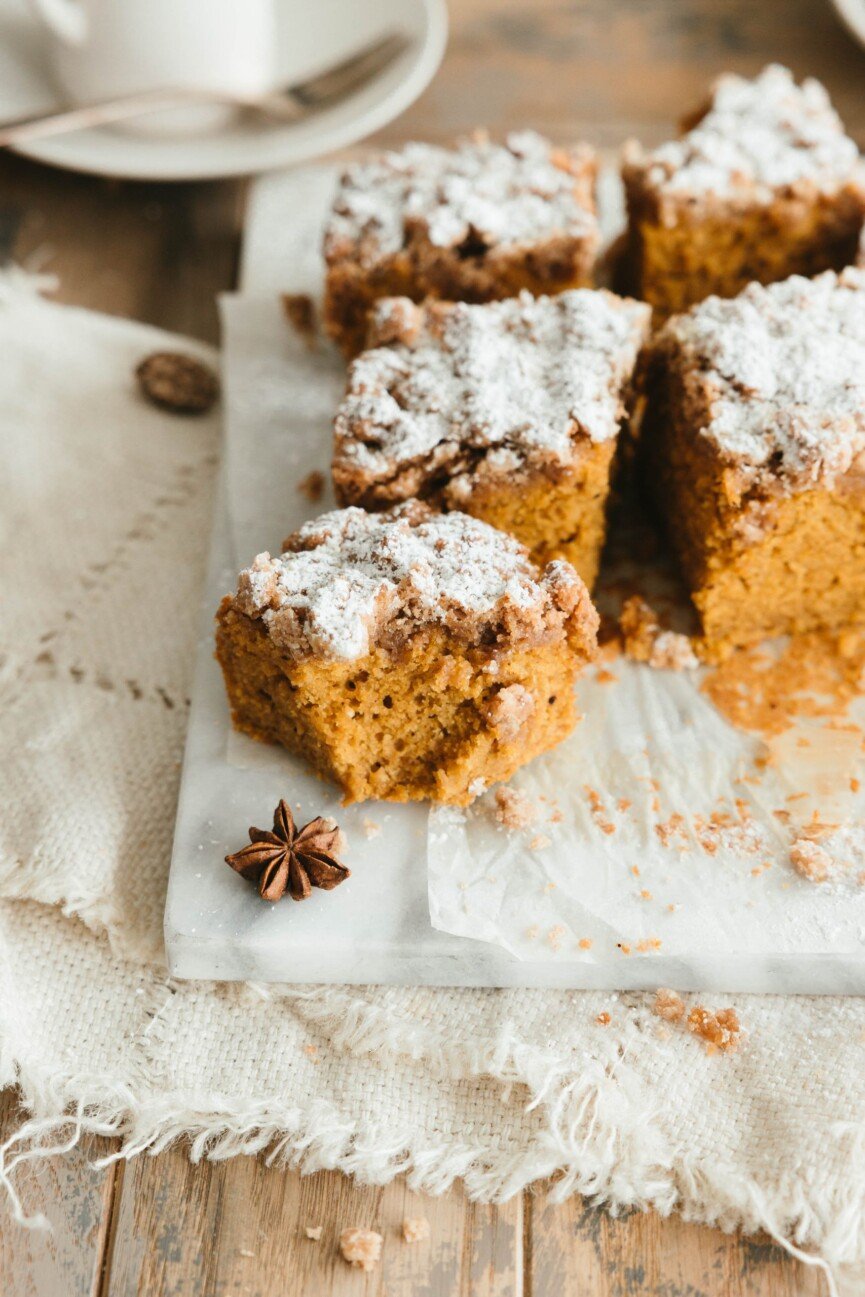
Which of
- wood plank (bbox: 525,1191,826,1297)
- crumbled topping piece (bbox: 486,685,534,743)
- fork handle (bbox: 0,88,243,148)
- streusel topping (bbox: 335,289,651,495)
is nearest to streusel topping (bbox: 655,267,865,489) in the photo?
streusel topping (bbox: 335,289,651,495)

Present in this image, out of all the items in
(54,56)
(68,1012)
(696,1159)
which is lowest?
(68,1012)

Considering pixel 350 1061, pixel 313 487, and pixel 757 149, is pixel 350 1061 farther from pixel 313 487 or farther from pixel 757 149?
pixel 757 149

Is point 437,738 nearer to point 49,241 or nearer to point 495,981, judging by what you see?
point 495,981

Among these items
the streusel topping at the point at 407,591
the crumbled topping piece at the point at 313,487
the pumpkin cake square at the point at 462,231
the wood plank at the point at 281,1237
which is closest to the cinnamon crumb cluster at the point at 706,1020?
the wood plank at the point at 281,1237

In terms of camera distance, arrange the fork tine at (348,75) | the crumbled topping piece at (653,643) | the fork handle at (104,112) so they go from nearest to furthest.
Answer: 1. the crumbled topping piece at (653,643)
2. the fork handle at (104,112)
3. the fork tine at (348,75)

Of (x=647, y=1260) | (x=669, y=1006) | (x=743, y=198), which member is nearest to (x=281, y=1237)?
(x=647, y=1260)

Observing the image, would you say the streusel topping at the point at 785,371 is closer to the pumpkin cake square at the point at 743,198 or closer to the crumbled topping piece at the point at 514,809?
the pumpkin cake square at the point at 743,198

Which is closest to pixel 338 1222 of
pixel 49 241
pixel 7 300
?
pixel 7 300
